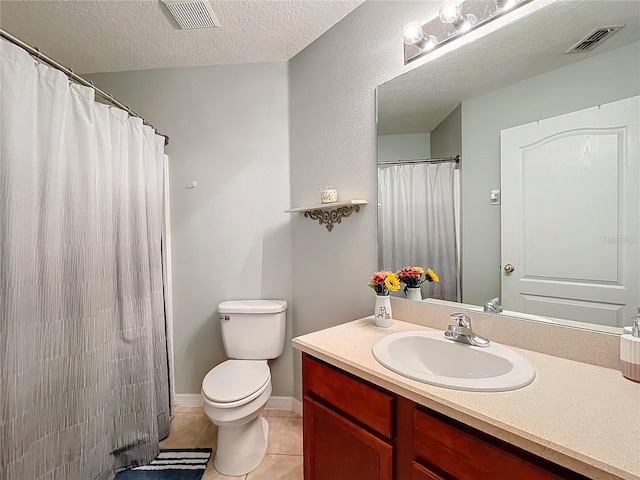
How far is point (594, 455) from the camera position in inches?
20.2

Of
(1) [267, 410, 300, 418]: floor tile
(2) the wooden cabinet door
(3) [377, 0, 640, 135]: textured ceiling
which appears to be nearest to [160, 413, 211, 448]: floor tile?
(1) [267, 410, 300, 418]: floor tile

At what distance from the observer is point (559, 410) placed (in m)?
0.65

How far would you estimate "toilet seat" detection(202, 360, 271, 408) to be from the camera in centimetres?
137

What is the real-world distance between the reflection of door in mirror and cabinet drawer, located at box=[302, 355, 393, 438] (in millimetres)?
582

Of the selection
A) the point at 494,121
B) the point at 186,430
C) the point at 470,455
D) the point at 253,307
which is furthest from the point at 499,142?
the point at 186,430

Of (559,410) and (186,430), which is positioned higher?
(559,410)

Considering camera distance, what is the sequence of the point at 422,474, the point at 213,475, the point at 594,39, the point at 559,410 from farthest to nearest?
1. the point at 213,475
2. the point at 594,39
3. the point at 422,474
4. the point at 559,410

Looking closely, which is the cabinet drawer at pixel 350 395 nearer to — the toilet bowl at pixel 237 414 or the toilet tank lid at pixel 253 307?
the toilet bowl at pixel 237 414

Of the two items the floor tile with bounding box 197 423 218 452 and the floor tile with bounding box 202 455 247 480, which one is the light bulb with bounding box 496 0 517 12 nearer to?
the floor tile with bounding box 202 455 247 480

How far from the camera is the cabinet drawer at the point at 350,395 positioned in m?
0.85

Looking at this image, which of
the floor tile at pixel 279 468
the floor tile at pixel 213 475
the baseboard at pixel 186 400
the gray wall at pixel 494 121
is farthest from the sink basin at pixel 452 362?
the baseboard at pixel 186 400

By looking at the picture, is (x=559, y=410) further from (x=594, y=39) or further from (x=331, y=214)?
(x=331, y=214)

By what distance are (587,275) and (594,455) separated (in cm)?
61

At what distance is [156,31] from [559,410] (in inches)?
97.1
